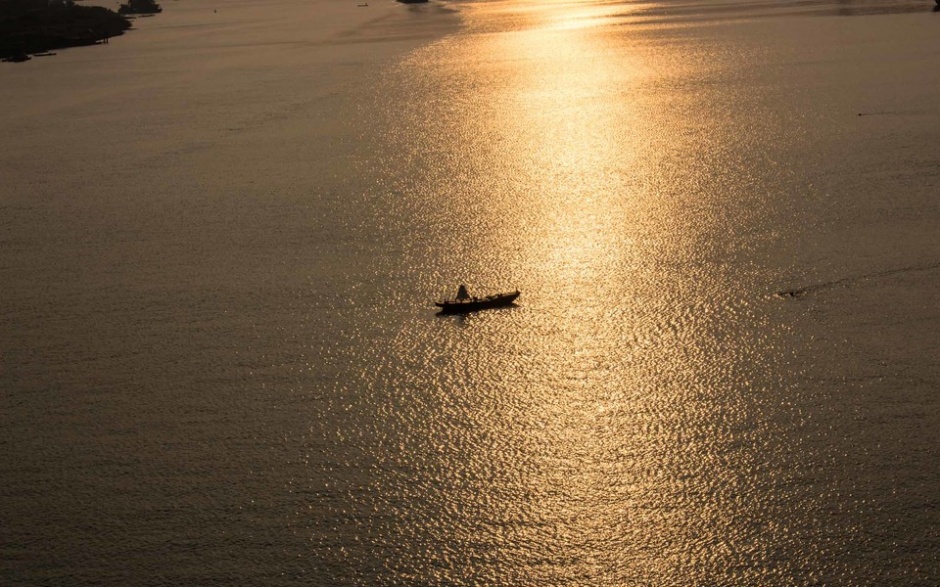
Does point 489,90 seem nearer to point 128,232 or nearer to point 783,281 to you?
point 128,232

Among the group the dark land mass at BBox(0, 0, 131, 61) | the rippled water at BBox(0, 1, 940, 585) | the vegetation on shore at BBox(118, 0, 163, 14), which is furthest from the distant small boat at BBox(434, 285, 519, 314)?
the vegetation on shore at BBox(118, 0, 163, 14)

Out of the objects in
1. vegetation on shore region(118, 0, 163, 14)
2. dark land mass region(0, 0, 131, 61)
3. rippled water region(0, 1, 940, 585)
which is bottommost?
vegetation on shore region(118, 0, 163, 14)

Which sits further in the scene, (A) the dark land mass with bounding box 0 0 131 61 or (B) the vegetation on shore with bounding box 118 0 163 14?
(B) the vegetation on shore with bounding box 118 0 163 14

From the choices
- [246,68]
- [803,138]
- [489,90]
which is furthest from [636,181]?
[246,68]

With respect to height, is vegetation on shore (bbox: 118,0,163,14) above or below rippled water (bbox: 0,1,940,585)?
below

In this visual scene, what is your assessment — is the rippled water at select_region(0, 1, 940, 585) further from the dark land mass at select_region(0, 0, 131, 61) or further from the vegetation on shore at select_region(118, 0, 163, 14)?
the vegetation on shore at select_region(118, 0, 163, 14)

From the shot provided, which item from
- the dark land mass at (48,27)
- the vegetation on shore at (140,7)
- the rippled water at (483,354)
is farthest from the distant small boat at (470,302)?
the vegetation on shore at (140,7)

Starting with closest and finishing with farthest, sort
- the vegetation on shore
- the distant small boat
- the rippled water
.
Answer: the rippled water
the distant small boat
the vegetation on shore
